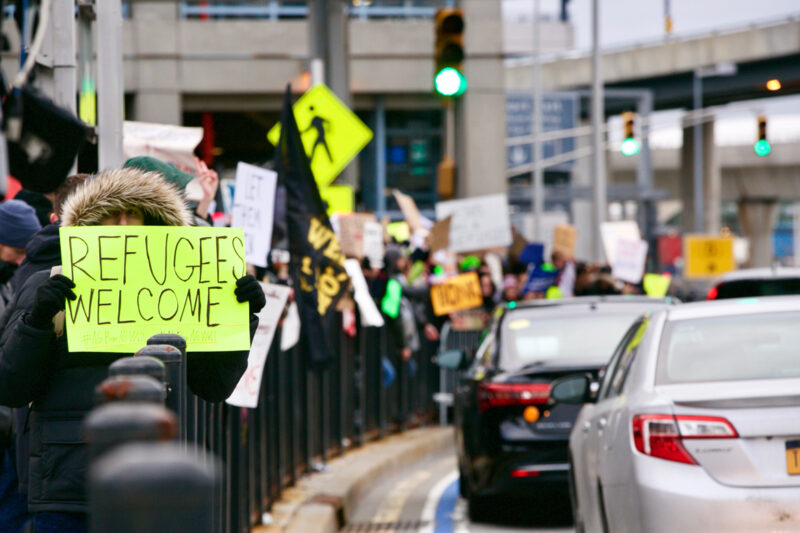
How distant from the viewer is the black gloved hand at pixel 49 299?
Result: 4.68 m

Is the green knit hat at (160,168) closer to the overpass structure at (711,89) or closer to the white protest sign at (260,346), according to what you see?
the white protest sign at (260,346)

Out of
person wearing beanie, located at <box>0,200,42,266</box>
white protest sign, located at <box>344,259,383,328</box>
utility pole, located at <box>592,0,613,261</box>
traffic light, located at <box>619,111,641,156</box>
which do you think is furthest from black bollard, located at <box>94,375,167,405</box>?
traffic light, located at <box>619,111,641,156</box>

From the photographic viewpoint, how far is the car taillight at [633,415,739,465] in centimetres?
568

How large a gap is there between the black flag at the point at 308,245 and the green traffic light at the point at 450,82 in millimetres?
5547

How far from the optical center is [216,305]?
197 inches

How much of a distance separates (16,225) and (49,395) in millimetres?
2481

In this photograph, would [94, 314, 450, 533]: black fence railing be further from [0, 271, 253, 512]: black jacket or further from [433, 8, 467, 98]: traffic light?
[433, 8, 467, 98]: traffic light

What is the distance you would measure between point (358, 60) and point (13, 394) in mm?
27529

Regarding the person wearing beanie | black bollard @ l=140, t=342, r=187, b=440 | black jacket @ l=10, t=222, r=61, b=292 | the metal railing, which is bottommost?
black bollard @ l=140, t=342, r=187, b=440

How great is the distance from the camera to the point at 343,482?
11820mm

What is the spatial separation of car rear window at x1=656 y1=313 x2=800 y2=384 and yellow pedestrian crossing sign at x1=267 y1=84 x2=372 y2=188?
20.7 ft

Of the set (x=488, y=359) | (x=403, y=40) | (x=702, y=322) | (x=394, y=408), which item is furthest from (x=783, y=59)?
(x=702, y=322)

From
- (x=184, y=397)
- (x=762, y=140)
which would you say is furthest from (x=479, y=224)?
(x=184, y=397)

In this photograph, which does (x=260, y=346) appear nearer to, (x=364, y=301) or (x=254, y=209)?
(x=254, y=209)
